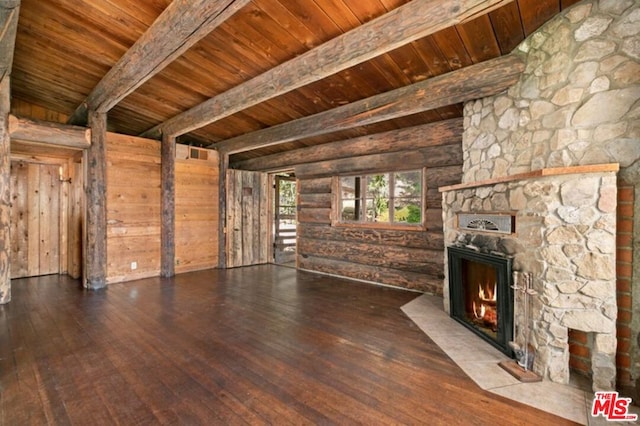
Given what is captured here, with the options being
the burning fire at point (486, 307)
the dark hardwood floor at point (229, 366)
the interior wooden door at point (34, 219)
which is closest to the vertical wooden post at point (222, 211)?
the dark hardwood floor at point (229, 366)

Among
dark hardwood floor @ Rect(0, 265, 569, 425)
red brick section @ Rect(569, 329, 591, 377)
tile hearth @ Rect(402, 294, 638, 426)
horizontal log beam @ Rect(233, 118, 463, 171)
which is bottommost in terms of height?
tile hearth @ Rect(402, 294, 638, 426)

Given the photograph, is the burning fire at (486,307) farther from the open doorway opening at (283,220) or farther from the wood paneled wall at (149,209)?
the wood paneled wall at (149,209)

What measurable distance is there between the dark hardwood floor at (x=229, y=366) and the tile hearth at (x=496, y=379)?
100mm

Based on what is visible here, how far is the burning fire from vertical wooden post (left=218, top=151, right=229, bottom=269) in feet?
16.3

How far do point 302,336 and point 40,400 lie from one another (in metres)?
1.94

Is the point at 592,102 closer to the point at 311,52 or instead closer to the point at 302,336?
the point at 311,52

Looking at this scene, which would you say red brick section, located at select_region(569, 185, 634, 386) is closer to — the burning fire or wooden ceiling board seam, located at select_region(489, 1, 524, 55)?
the burning fire

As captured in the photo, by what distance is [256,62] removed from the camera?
11.3ft

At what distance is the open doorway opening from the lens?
23.7 ft

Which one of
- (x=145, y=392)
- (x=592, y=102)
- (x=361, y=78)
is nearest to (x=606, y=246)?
(x=592, y=102)

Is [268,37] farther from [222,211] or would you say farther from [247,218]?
[247,218]

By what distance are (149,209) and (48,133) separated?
1.79m

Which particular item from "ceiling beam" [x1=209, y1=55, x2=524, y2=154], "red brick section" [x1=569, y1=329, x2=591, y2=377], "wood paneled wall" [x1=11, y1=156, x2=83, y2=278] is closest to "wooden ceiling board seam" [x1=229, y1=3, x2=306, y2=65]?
"ceiling beam" [x1=209, y1=55, x2=524, y2=154]

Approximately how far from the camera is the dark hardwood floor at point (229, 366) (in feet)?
5.79
